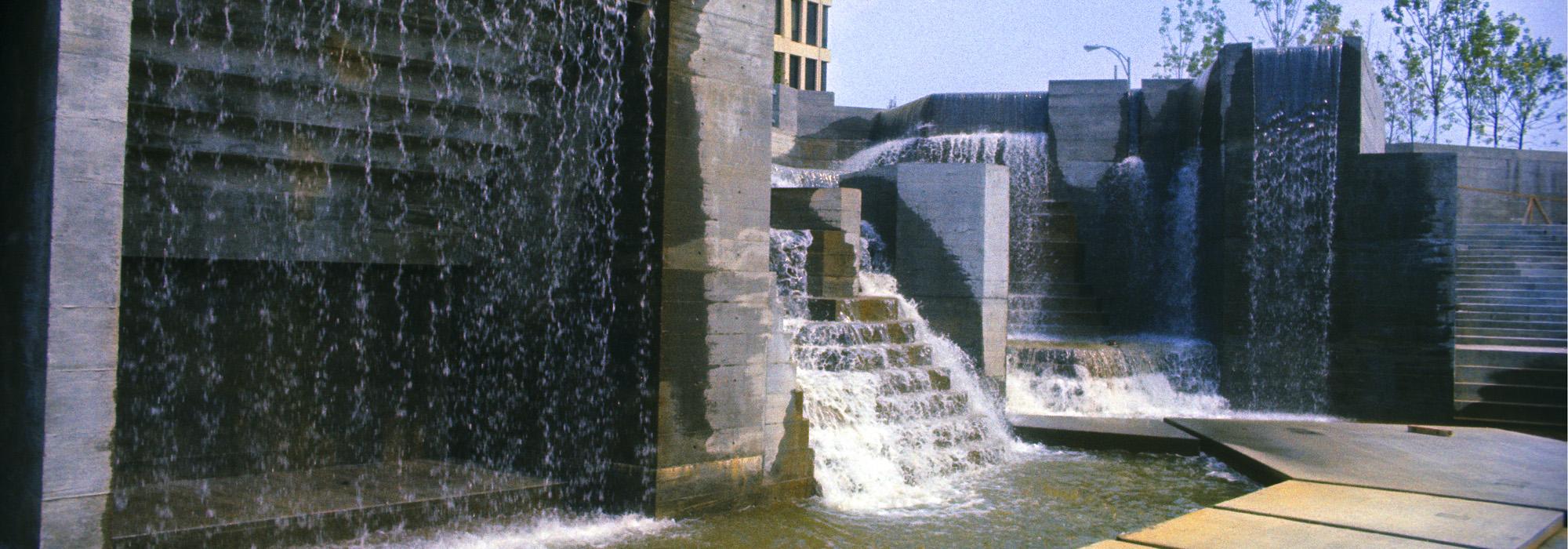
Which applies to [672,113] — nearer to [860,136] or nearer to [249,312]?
[249,312]

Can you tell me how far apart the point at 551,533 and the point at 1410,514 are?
15.3 ft

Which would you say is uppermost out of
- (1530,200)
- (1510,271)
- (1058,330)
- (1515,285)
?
(1530,200)

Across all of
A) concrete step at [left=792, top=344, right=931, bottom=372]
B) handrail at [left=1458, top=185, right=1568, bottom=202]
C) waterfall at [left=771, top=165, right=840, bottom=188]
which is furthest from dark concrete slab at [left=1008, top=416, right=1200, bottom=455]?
handrail at [left=1458, top=185, right=1568, bottom=202]

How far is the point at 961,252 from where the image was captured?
11.2m

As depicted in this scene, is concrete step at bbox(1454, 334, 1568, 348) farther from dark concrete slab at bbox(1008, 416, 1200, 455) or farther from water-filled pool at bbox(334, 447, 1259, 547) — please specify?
water-filled pool at bbox(334, 447, 1259, 547)

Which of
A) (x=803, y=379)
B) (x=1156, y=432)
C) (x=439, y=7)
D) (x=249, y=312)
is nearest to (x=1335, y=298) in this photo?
(x=1156, y=432)

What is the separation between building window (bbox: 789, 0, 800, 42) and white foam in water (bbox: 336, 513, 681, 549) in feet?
155

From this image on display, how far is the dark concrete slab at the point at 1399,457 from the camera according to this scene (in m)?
7.12

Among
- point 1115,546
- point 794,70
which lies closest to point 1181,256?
point 1115,546

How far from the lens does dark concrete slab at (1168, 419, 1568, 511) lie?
7.12 meters

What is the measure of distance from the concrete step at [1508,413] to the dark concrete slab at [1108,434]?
4.19 m

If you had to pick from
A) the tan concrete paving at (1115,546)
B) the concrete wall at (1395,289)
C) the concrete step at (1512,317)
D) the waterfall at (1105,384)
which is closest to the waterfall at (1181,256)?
the waterfall at (1105,384)

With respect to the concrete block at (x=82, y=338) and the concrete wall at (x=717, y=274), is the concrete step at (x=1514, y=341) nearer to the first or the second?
the concrete wall at (x=717, y=274)

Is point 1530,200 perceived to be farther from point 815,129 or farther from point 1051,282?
point 815,129
